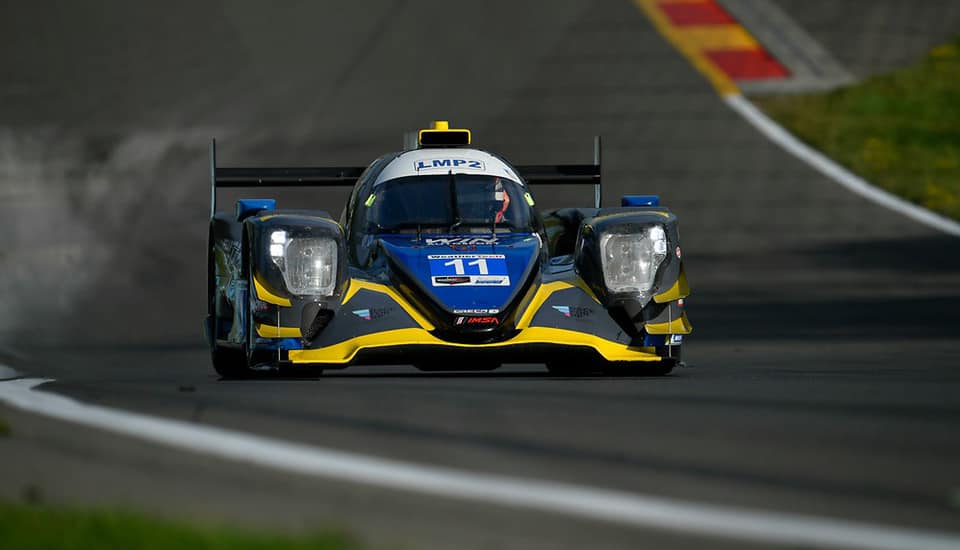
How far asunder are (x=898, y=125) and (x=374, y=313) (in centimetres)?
1872

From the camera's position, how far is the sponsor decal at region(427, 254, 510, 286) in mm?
10055

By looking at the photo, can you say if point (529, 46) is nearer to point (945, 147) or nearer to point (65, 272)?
point (945, 147)

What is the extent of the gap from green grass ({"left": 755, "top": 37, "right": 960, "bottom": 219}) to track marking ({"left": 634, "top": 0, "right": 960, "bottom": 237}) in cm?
23

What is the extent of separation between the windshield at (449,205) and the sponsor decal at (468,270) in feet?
2.98

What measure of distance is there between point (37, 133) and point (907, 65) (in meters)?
14.6

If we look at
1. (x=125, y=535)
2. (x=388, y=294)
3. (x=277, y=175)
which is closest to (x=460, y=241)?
(x=388, y=294)

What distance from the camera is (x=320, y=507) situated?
4957 millimetres

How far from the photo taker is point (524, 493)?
5.11m

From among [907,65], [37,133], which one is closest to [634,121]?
[907,65]

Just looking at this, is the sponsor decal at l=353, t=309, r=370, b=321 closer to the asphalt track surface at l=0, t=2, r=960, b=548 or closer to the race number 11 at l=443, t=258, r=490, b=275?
the asphalt track surface at l=0, t=2, r=960, b=548

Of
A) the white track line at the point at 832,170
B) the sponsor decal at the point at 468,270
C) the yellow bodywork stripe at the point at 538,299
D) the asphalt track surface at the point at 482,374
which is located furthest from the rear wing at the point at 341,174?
the white track line at the point at 832,170

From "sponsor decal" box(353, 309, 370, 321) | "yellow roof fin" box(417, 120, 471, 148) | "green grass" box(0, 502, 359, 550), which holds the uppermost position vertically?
"yellow roof fin" box(417, 120, 471, 148)

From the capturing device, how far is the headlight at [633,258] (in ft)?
34.3

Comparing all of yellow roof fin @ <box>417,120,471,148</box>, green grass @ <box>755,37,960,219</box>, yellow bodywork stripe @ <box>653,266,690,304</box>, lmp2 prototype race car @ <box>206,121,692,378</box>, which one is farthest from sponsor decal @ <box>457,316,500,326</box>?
green grass @ <box>755,37,960,219</box>
